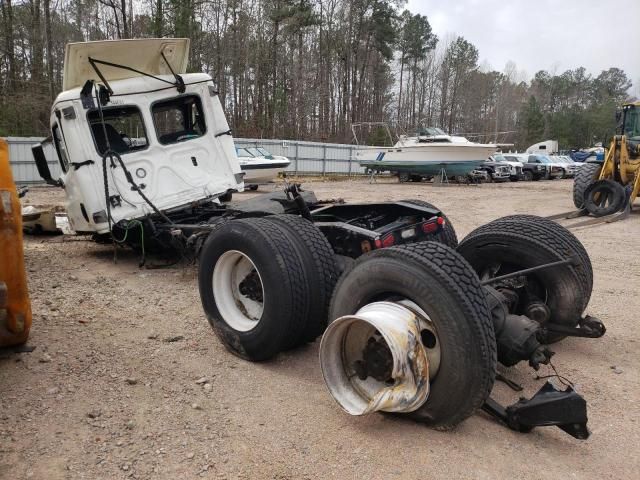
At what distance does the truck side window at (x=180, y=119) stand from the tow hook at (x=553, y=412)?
5.24 meters

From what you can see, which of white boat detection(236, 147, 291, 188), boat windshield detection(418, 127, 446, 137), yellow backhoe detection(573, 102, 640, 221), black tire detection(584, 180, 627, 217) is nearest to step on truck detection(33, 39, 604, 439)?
black tire detection(584, 180, 627, 217)

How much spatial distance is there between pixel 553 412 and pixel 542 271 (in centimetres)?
117

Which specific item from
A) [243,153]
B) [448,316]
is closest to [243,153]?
[243,153]

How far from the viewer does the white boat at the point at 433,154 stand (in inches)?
887

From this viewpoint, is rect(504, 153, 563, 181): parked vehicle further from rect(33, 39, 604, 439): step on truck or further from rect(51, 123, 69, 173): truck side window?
rect(51, 123, 69, 173): truck side window

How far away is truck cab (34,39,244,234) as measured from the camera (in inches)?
228

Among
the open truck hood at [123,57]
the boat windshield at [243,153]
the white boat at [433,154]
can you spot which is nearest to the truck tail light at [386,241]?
the open truck hood at [123,57]

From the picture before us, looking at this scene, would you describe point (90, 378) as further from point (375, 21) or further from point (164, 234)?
point (375, 21)

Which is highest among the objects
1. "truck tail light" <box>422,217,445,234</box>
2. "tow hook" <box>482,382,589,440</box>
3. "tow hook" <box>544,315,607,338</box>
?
"truck tail light" <box>422,217,445,234</box>

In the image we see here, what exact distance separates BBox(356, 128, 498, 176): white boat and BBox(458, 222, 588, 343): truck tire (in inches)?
784

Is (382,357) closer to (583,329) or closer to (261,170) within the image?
(583,329)

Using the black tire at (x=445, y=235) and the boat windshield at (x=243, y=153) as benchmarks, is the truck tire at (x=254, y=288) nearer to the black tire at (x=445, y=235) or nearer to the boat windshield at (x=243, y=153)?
the black tire at (x=445, y=235)

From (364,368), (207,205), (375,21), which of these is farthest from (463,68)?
(364,368)

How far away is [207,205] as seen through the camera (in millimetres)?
6812
